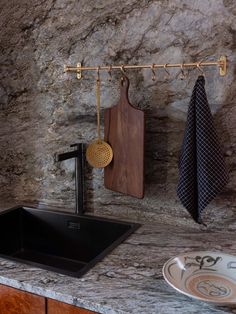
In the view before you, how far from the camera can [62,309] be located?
85 centimetres

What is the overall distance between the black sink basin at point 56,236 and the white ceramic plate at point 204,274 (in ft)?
1.14

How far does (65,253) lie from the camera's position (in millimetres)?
1410

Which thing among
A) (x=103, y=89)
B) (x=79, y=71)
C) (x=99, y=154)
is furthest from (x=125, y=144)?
(x=79, y=71)

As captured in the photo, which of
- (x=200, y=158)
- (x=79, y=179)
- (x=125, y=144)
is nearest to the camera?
(x=200, y=158)

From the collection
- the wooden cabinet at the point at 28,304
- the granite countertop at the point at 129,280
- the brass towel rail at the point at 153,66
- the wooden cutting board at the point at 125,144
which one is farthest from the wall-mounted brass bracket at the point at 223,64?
the wooden cabinet at the point at 28,304

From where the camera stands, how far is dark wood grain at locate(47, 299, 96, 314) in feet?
2.70

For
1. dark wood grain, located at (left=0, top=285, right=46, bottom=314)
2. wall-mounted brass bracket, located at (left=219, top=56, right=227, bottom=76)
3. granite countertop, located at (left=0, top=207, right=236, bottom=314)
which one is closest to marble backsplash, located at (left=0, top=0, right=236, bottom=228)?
wall-mounted brass bracket, located at (left=219, top=56, right=227, bottom=76)

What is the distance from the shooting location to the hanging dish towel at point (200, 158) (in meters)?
1.09

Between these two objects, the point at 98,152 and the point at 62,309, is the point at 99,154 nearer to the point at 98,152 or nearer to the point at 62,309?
the point at 98,152

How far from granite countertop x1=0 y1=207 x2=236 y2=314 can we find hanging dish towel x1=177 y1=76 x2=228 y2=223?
0.15 m

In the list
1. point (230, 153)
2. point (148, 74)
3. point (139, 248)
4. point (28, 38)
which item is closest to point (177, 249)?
point (139, 248)

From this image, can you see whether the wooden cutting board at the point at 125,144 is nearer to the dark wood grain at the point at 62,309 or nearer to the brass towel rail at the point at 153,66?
the brass towel rail at the point at 153,66

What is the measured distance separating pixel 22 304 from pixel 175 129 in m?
0.78

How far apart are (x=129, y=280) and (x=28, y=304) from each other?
28 centimetres
